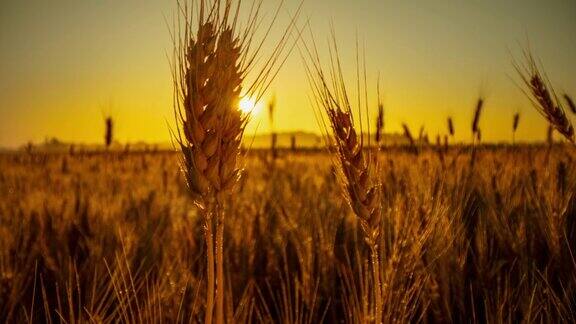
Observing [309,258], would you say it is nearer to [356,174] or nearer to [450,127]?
[356,174]

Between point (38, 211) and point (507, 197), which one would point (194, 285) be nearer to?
point (38, 211)

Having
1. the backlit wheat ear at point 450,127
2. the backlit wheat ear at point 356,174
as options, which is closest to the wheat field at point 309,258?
the backlit wheat ear at point 356,174

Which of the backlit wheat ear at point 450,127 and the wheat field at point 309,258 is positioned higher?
the backlit wheat ear at point 450,127

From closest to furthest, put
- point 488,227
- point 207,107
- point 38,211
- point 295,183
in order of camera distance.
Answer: point 207,107 → point 488,227 → point 38,211 → point 295,183

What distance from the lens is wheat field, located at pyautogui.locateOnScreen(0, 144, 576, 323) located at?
1728mm

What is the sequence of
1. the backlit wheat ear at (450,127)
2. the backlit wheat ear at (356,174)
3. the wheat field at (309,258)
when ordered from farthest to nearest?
the backlit wheat ear at (450,127) < the wheat field at (309,258) < the backlit wheat ear at (356,174)

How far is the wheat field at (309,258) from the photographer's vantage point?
68.0 inches

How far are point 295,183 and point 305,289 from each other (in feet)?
12.0

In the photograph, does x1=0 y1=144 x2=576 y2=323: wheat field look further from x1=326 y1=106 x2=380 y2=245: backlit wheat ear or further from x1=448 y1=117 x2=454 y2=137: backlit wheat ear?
x1=448 y1=117 x2=454 y2=137: backlit wheat ear

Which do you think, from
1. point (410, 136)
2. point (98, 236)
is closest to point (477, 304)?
point (98, 236)

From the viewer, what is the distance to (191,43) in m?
1.24

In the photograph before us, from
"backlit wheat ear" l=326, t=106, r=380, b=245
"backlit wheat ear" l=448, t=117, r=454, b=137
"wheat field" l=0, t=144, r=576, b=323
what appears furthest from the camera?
"backlit wheat ear" l=448, t=117, r=454, b=137

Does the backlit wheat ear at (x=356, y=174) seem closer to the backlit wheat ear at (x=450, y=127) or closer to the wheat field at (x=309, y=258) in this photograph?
the wheat field at (x=309, y=258)

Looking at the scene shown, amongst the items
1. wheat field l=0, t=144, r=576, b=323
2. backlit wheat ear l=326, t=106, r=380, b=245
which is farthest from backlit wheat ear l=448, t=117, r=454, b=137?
backlit wheat ear l=326, t=106, r=380, b=245
